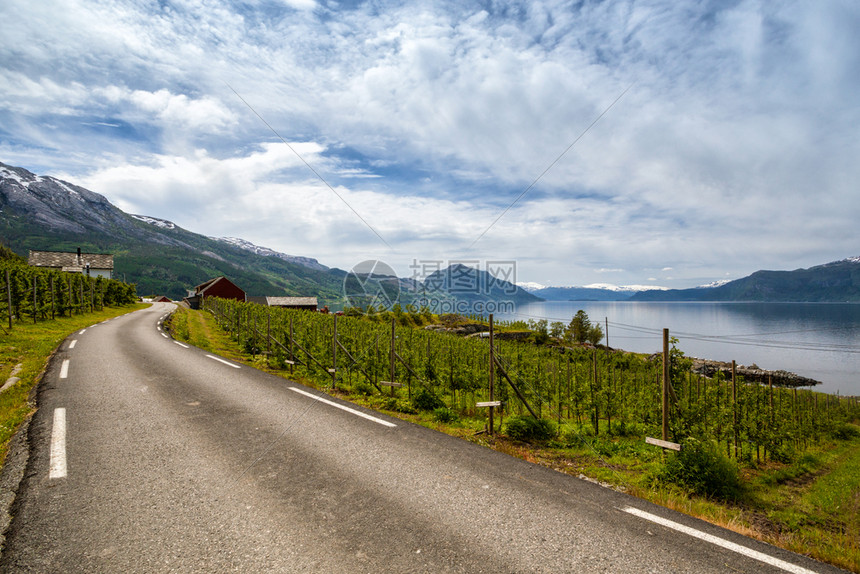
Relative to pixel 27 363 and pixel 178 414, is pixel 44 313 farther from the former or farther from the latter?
pixel 178 414

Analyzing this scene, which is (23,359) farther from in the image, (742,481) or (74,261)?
(74,261)

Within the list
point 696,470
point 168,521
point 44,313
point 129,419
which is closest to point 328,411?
point 129,419

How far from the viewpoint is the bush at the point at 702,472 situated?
21.9ft

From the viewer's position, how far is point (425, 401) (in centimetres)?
1101

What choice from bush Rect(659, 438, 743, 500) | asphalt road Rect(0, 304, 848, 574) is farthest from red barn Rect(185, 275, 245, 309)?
bush Rect(659, 438, 743, 500)

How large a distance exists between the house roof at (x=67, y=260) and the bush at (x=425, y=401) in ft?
308

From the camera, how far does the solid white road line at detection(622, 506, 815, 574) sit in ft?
12.8

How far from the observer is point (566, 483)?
5840mm

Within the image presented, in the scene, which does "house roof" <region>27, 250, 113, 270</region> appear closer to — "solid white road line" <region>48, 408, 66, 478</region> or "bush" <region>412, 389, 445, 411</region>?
"solid white road line" <region>48, 408, 66, 478</region>

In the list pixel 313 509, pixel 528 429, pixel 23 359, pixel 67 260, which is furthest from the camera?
pixel 67 260

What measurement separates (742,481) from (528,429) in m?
4.80

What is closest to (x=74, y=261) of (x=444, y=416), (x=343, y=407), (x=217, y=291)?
(x=217, y=291)

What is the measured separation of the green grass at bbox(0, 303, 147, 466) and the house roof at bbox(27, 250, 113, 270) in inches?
2635

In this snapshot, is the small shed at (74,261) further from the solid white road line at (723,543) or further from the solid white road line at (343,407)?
the solid white road line at (723,543)
